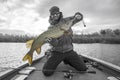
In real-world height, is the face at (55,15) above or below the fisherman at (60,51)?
above

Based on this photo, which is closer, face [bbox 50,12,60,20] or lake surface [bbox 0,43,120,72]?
face [bbox 50,12,60,20]

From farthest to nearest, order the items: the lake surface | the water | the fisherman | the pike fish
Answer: the water → the lake surface → the fisherman → the pike fish

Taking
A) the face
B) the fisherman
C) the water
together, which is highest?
the face

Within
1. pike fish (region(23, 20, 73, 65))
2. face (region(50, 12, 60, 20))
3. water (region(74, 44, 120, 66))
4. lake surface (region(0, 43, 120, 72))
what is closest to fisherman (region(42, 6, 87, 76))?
face (region(50, 12, 60, 20))

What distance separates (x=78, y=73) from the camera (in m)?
5.73

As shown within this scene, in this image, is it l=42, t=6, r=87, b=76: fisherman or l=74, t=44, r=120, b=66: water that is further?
l=74, t=44, r=120, b=66: water

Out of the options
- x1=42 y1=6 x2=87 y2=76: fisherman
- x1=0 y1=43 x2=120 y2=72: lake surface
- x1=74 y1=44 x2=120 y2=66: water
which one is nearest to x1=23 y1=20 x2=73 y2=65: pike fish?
x1=42 y1=6 x2=87 y2=76: fisherman

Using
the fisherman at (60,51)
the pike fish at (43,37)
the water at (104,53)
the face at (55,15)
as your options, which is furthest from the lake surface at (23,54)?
the pike fish at (43,37)

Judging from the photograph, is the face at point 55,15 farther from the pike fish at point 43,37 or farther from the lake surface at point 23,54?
the lake surface at point 23,54

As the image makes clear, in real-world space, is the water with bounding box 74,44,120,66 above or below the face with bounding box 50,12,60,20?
below

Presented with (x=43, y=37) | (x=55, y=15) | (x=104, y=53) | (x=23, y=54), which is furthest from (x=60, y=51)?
(x=104, y=53)

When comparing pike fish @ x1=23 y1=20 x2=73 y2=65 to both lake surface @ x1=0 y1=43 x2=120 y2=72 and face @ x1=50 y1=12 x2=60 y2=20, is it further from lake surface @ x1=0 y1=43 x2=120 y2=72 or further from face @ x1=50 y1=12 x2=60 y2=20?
lake surface @ x1=0 y1=43 x2=120 y2=72

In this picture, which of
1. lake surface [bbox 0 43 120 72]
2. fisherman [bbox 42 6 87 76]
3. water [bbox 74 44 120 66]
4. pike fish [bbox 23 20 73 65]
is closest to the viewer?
pike fish [bbox 23 20 73 65]

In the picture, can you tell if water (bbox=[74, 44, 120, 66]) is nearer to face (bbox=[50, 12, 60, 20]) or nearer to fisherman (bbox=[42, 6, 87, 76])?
fisherman (bbox=[42, 6, 87, 76])
